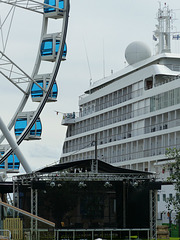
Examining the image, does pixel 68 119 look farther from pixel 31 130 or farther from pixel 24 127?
pixel 24 127

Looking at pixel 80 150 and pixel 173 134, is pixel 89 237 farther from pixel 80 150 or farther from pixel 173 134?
pixel 80 150

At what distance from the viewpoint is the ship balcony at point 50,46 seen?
3030 centimetres

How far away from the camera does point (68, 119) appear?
68438 mm

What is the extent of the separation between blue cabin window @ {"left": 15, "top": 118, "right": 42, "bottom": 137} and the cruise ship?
20172mm

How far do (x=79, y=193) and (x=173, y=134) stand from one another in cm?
2036

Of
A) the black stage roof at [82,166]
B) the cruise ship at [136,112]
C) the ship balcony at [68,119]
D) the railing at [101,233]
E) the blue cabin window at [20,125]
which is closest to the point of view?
the railing at [101,233]

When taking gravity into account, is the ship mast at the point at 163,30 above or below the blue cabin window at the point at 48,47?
above

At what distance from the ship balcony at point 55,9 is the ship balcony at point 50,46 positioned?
0.99 m

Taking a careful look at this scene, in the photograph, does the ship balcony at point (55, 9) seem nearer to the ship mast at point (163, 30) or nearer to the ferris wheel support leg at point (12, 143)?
the ferris wheel support leg at point (12, 143)

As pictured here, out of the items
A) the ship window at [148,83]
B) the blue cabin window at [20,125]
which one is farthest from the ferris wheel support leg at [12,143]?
the ship window at [148,83]

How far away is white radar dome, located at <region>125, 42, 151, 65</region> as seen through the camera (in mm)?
60188

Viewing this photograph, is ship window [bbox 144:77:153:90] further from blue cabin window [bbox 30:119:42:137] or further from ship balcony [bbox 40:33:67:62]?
ship balcony [bbox 40:33:67:62]

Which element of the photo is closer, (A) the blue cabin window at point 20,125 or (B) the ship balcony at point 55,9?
(A) the blue cabin window at point 20,125

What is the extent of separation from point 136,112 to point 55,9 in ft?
87.8
